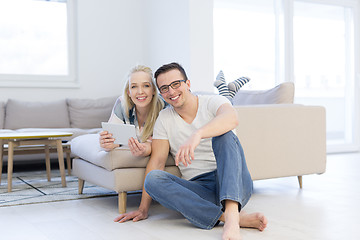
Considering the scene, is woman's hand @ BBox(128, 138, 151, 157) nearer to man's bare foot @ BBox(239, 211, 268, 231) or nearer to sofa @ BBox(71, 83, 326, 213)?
sofa @ BBox(71, 83, 326, 213)

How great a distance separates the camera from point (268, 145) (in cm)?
304

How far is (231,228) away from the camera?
192 cm

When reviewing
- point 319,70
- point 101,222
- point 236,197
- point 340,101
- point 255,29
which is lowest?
point 101,222

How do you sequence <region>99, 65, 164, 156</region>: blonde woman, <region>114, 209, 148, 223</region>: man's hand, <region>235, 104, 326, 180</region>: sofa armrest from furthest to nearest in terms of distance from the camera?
1. <region>235, 104, 326, 180</region>: sofa armrest
2. <region>99, 65, 164, 156</region>: blonde woman
3. <region>114, 209, 148, 223</region>: man's hand

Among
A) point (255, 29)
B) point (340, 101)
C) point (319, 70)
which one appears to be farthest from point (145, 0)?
point (340, 101)

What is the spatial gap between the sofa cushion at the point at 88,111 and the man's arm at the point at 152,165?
10.1ft

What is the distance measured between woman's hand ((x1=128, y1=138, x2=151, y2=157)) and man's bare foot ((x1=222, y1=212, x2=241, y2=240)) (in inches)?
24.8

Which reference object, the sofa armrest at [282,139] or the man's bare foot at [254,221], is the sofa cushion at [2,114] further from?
the man's bare foot at [254,221]

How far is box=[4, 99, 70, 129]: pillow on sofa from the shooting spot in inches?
196

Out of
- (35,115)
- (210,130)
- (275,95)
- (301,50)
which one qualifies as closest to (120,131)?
(210,130)

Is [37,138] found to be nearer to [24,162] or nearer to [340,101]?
[24,162]

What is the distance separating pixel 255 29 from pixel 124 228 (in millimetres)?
4252

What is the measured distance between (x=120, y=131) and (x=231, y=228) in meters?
0.77

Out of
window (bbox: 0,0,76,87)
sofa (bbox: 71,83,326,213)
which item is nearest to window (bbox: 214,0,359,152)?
window (bbox: 0,0,76,87)
